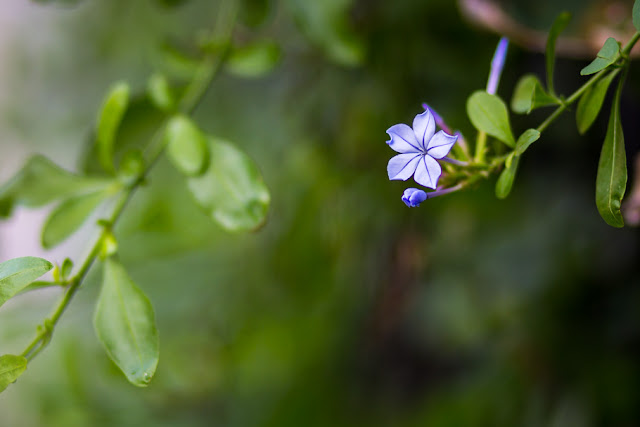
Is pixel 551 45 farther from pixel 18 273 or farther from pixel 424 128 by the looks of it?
pixel 18 273

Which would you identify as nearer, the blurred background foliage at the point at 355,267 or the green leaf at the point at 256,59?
the green leaf at the point at 256,59

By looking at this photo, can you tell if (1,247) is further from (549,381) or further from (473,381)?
(549,381)

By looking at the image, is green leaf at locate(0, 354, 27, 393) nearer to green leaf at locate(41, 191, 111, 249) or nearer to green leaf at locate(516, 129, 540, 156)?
green leaf at locate(41, 191, 111, 249)

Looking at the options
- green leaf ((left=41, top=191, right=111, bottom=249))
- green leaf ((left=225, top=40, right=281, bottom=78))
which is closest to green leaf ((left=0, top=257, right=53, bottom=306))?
green leaf ((left=41, top=191, right=111, bottom=249))

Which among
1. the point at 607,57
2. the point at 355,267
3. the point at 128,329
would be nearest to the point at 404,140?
the point at 607,57

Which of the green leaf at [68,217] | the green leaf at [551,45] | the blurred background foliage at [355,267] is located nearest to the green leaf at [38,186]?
the green leaf at [68,217]

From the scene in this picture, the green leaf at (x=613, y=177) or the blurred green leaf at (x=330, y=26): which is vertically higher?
the blurred green leaf at (x=330, y=26)

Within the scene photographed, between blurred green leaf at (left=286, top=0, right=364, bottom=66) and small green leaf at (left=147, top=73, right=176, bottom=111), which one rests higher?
blurred green leaf at (left=286, top=0, right=364, bottom=66)

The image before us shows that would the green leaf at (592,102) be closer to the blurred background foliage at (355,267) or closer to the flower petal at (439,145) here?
the flower petal at (439,145)
